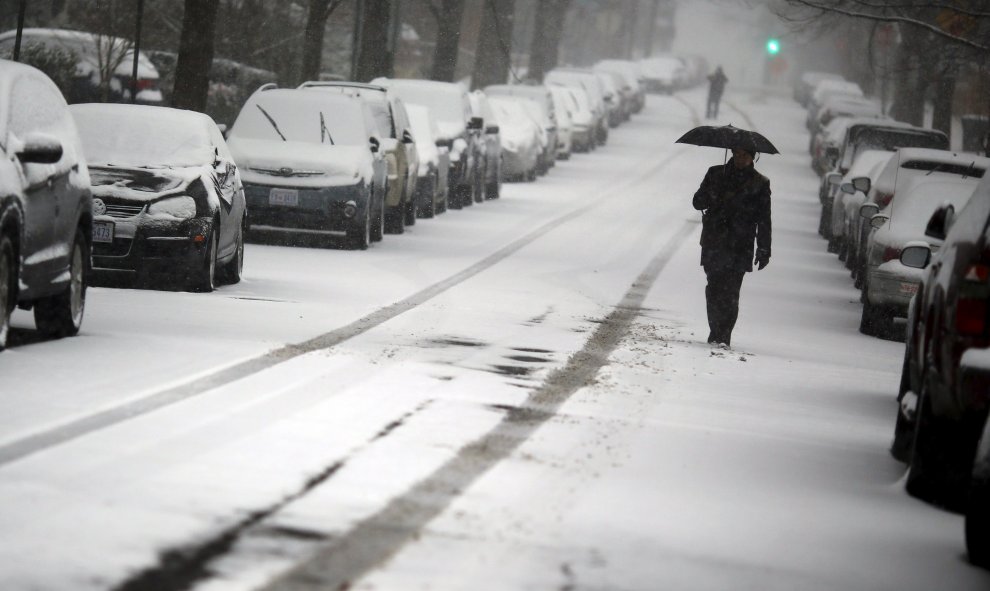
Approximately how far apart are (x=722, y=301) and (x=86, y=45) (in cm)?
2094

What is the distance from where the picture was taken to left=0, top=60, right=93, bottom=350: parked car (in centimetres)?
1080

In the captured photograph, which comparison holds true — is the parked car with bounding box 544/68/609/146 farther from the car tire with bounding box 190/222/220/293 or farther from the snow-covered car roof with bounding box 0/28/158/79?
the car tire with bounding box 190/222/220/293

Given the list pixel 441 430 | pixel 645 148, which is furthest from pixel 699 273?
pixel 645 148

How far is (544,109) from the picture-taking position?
4381 centimetres

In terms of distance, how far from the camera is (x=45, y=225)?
11.4 metres

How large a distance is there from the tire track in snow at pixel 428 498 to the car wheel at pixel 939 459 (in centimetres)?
183

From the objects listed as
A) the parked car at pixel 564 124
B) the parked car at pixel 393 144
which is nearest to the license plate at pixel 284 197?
the parked car at pixel 393 144

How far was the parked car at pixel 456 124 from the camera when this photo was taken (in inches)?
1174

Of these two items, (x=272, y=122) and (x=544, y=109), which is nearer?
(x=272, y=122)

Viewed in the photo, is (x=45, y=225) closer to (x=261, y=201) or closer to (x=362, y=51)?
(x=261, y=201)

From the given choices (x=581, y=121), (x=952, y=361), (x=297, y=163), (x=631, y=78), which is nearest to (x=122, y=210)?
(x=297, y=163)

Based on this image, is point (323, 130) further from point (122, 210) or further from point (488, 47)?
point (488, 47)

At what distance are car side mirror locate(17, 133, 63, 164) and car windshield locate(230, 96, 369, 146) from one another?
35.4 ft

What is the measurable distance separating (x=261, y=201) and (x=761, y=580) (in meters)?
15.2
